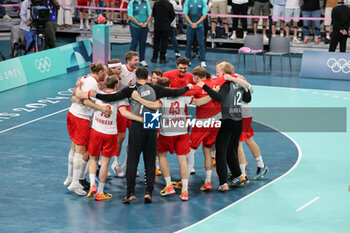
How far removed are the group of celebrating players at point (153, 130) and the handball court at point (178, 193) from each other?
318 mm

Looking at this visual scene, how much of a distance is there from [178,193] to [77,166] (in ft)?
5.52

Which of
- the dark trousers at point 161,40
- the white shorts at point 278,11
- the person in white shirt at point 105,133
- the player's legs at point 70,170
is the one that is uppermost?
the white shorts at point 278,11

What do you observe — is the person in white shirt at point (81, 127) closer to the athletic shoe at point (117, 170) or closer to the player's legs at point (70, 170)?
the player's legs at point (70, 170)

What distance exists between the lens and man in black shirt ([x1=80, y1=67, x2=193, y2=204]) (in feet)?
31.1

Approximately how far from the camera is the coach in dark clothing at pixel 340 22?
1950 centimetres

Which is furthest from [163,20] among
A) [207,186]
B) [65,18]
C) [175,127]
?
[175,127]

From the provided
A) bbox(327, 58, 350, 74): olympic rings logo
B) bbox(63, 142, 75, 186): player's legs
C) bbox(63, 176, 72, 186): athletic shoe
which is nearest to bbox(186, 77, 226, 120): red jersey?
bbox(63, 142, 75, 186): player's legs

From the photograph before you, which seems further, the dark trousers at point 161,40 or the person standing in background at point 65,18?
the person standing in background at point 65,18

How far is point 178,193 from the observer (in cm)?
1023

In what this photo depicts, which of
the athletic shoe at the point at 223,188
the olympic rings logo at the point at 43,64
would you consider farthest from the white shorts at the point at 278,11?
the athletic shoe at the point at 223,188

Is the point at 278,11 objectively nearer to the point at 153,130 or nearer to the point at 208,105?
the point at 208,105

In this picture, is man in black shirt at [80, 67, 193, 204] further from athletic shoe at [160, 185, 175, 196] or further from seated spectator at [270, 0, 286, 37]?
seated spectator at [270, 0, 286, 37]

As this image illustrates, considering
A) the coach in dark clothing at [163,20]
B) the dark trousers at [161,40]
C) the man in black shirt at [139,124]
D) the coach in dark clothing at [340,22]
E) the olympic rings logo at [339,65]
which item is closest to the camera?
the man in black shirt at [139,124]

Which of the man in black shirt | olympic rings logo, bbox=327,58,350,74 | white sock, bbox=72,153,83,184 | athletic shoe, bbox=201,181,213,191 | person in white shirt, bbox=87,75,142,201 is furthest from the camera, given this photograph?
olympic rings logo, bbox=327,58,350,74
